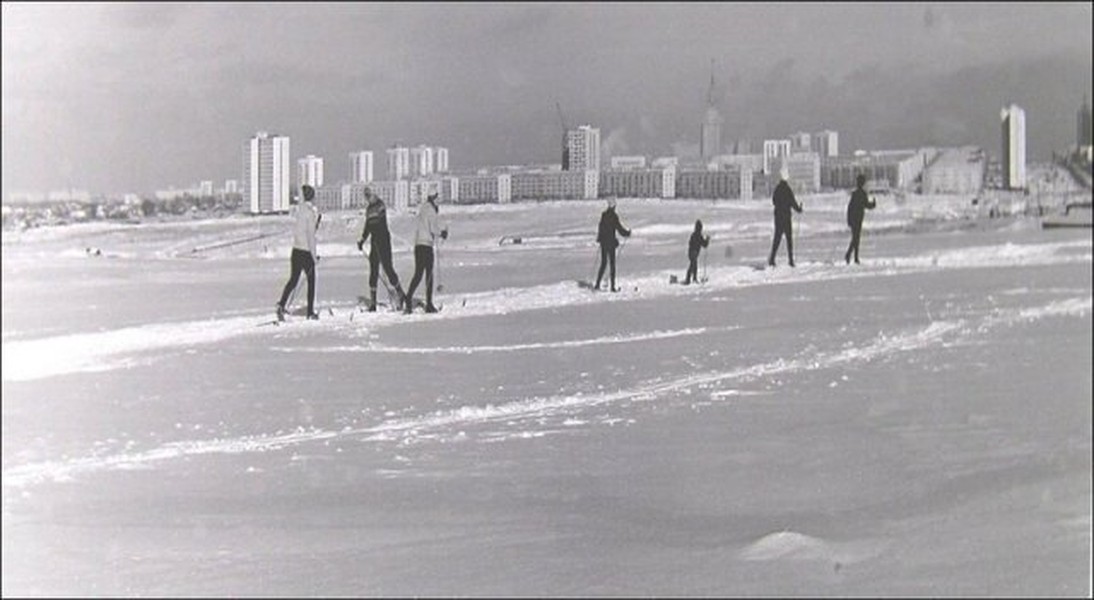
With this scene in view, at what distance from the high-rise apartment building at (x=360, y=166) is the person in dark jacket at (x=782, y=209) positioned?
1.77 feet

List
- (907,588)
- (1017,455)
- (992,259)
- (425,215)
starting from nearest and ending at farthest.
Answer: (425,215), (907,588), (1017,455), (992,259)

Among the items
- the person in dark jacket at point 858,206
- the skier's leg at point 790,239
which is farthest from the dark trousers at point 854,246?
the skier's leg at point 790,239

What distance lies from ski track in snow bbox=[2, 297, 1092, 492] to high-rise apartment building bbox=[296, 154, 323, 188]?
0.31m

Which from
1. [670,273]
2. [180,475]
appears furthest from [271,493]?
[670,273]

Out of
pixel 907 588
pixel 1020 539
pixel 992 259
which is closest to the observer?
pixel 907 588

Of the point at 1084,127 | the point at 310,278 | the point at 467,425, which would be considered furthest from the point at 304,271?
the point at 1084,127

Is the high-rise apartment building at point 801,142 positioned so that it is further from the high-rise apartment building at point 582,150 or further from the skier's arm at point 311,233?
the skier's arm at point 311,233

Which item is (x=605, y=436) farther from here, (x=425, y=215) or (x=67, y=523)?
(x=67, y=523)

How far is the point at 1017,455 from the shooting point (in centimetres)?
159

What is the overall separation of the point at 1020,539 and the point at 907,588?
25 centimetres

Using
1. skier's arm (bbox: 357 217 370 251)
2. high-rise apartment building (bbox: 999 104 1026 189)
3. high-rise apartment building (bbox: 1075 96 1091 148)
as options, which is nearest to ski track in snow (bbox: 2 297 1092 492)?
skier's arm (bbox: 357 217 370 251)

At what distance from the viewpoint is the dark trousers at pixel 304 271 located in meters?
1.18

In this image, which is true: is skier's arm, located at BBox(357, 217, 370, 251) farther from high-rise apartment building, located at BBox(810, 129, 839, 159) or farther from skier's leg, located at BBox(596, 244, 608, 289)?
high-rise apartment building, located at BBox(810, 129, 839, 159)

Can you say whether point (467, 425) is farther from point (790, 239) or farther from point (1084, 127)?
point (1084, 127)
